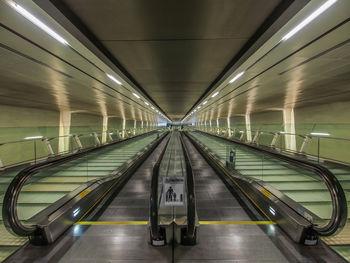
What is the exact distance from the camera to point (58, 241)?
8.27 ft

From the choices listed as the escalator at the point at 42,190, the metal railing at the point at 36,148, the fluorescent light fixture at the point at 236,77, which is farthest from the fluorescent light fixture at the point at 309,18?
the metal railing at the point at 36,148

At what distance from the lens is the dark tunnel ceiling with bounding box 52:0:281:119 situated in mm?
2416

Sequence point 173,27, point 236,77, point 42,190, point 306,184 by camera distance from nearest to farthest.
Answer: point 173,27
point 42,190
point 306,184
point 236,77

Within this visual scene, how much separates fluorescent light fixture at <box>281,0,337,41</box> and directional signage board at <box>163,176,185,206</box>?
3.04m

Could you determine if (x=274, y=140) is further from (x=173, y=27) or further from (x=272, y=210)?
(x=173, y=27)

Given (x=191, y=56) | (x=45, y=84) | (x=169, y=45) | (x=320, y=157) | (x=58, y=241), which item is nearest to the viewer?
(x=58, y=241)

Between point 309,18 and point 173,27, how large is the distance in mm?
2096

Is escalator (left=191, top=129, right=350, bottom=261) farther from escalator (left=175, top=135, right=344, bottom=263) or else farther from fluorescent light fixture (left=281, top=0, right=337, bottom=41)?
fluorescent light fixture (left=281, top=0, right=337, bottom=41)

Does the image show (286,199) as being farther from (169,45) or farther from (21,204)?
A: (21,204)

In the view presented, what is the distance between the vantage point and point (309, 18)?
8.21 ft

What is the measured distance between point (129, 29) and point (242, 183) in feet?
15.0

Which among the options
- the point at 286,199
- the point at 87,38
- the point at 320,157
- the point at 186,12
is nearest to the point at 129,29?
the point at 87,38

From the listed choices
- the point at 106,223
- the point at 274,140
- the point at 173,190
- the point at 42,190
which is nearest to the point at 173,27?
the point at 173,190

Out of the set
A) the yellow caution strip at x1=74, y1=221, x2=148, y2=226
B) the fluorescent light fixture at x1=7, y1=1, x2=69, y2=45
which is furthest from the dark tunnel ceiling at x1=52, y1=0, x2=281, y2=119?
the yellow caution strip at x1=74, y1=221, x2=148, y2=226
